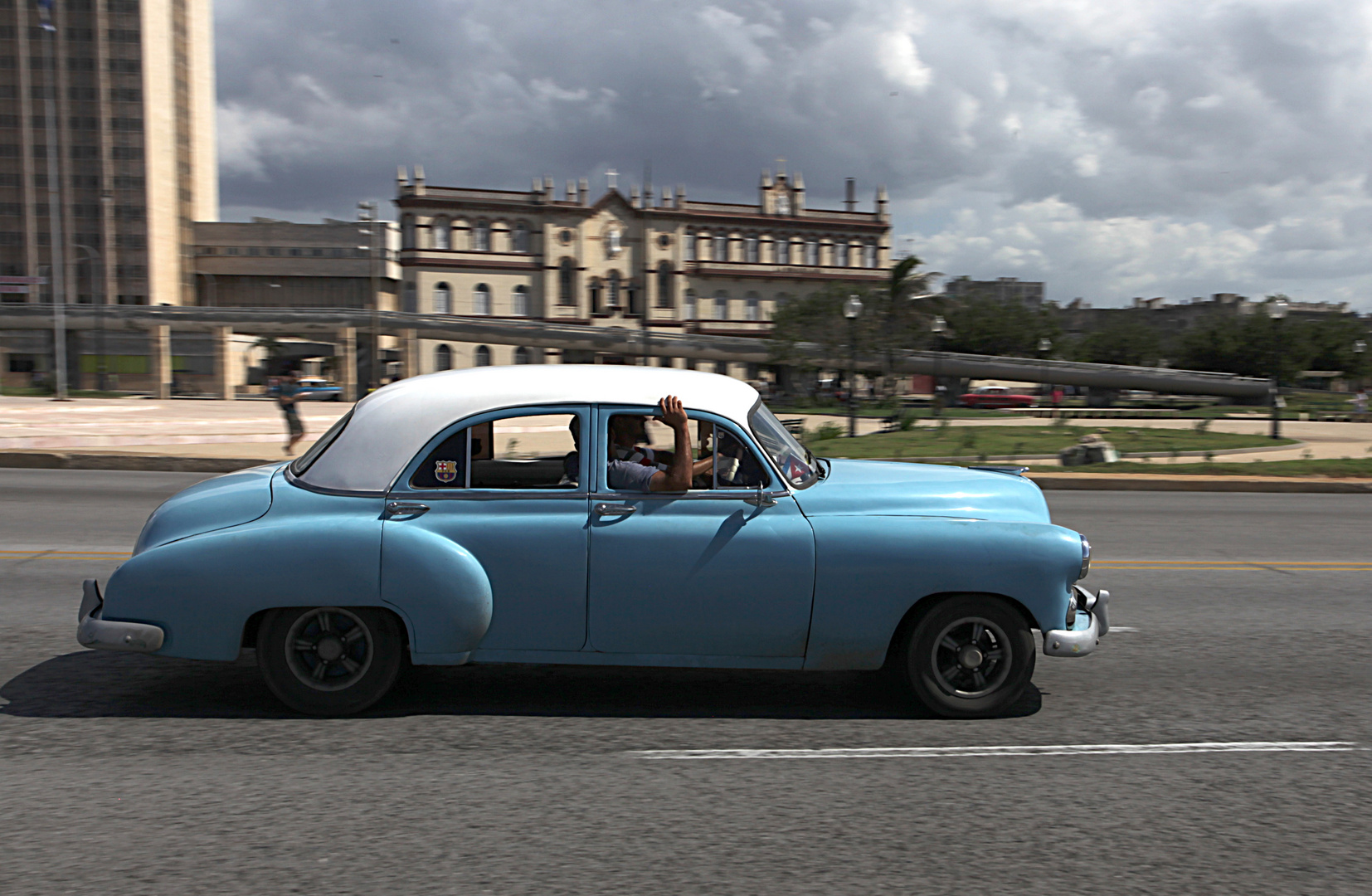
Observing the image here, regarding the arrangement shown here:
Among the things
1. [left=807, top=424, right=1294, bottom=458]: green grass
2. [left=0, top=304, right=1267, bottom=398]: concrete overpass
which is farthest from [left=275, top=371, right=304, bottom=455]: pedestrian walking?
[left=0, top=304, right=1267, bottom=398]: concrete overpass

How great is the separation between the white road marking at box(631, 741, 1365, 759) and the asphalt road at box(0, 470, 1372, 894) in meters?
0.05

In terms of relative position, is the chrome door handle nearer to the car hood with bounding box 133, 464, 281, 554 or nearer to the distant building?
the car hood with bounding box 133, 464, 281, 554

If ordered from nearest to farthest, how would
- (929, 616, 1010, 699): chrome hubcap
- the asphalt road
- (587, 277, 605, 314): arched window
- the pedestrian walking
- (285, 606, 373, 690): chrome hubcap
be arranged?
the asphalt road, (285, 606, 373, 690): chrome hubcap, (929, 616, 1010, 699): chrome hubcap, the pedestrian walking, (587, 277, 605, 314): arched window

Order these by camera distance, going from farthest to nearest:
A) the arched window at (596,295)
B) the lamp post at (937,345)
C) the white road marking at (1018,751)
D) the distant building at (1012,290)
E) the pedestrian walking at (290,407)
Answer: the distant building at (1012,290) < the arched window at (596,295) < the lamp post at (937,345) < the pedestrian walking at (290,407) < the white road marking at (1018,751)

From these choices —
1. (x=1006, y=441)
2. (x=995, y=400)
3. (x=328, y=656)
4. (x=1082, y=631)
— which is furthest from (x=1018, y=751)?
(x=995, y=400)

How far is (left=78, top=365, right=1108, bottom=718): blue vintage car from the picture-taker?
481cm

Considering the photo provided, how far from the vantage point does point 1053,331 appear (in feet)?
301

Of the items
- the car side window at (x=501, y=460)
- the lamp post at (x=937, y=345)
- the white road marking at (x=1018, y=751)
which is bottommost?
the white road marking at (x=1018, y=751)

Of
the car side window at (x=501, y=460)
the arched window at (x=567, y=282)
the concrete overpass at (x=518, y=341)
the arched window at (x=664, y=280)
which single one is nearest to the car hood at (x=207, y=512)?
the car side window at (x=501, y=460)

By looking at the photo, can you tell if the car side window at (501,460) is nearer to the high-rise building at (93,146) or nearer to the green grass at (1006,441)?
the green grass at (1006,441)

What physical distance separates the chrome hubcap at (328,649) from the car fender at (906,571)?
2013 mm

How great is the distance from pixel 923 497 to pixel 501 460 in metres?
1.99

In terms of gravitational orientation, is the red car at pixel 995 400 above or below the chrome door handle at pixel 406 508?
above

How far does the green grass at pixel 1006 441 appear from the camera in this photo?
73.2 ft
